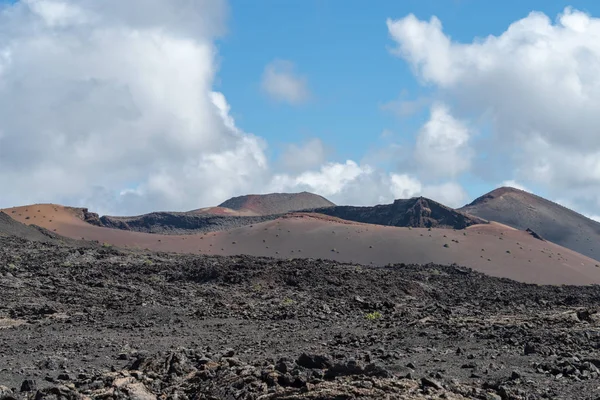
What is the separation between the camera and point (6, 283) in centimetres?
2330

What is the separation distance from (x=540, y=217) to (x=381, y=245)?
47.2 meters

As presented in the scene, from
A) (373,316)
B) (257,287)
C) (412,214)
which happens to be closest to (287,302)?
(257,287)

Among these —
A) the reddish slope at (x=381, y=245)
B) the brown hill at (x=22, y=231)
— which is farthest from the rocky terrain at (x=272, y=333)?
the reddish slope at (x=381, y=245)

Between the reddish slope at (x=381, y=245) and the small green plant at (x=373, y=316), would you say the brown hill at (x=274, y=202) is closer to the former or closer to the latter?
the reddish slope at (x=381, y=245)

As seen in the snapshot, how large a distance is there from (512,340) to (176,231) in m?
70.3

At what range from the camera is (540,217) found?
90.1 m

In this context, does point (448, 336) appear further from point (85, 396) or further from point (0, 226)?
point (0, 226)

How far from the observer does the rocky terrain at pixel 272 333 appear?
29.7 feet

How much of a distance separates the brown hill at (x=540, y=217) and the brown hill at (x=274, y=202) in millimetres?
30591

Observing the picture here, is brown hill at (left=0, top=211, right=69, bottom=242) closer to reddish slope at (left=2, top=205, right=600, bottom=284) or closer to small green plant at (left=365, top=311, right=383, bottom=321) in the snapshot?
reddish slope at (left=2, top=205, right=600, bottom=284)

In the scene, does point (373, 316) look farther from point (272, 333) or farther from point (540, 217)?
point (540, 217)

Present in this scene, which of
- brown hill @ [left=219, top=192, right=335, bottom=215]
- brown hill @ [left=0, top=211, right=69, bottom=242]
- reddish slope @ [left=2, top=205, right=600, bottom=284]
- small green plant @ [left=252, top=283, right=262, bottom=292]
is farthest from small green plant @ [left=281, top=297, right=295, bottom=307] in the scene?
brown hill @ [left=219, top=192, right=335, bottom=215]

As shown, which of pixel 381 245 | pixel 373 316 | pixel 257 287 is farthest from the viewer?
pixel 381 245

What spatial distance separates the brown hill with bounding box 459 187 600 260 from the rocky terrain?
52.5 metres
